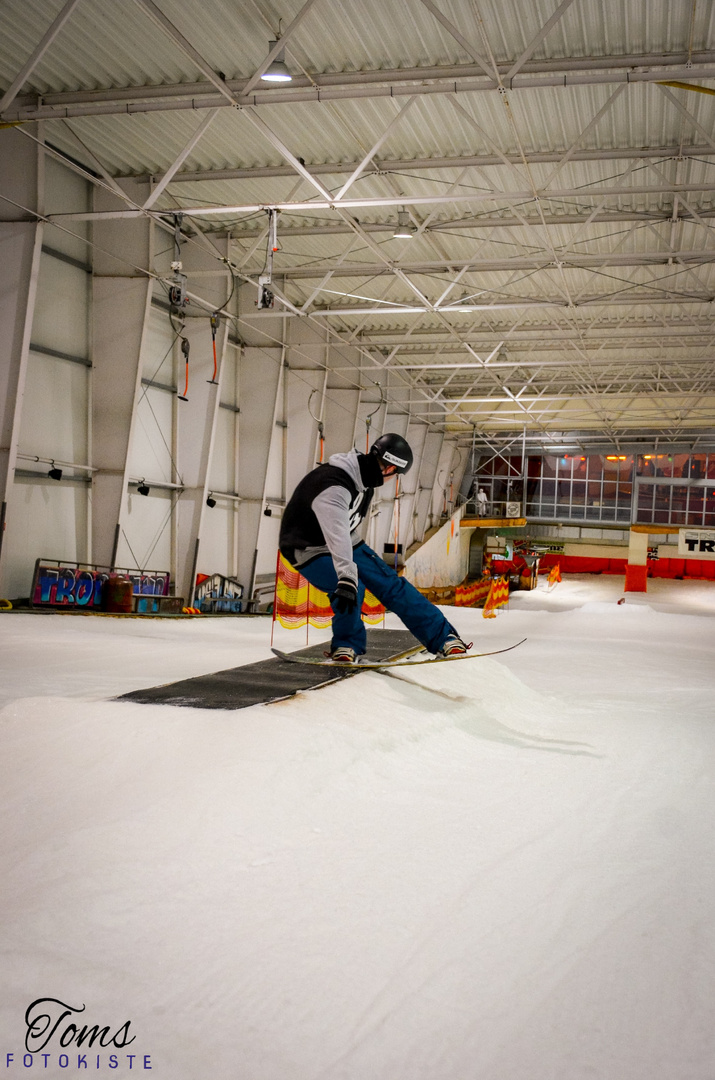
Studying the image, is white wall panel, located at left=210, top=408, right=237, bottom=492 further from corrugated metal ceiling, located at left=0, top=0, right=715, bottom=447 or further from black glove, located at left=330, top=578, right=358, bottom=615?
black glove, located at left=330, top=578, right=358, bottom=615

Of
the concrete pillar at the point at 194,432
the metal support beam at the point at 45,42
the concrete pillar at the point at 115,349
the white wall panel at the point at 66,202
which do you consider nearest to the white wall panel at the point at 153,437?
the concrete pillar at the point at 194,432

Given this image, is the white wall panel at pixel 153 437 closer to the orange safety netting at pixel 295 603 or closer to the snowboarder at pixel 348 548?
the orange safety netting at pixel 295 603

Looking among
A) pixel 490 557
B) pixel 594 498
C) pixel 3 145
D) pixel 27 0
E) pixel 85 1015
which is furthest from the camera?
pixel 594 498

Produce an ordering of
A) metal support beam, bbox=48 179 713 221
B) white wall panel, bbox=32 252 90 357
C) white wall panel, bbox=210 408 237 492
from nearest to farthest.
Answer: metal support beam, bbox=48 179 713 221 → white wall panel, bbox=32 252 90 357 → white wall panel, bbox=210 408 237 492

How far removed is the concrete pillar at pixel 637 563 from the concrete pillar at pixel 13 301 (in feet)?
86.4

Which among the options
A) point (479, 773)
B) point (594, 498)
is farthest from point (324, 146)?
point (594, 498)

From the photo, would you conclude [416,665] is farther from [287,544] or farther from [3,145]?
[3,145]

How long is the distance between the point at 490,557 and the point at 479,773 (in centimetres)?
3775

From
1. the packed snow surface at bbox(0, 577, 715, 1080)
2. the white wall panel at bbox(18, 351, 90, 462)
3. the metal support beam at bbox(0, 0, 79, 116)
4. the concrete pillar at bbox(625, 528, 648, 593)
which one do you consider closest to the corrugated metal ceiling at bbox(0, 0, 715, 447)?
the metal support beam at bbox(0, 0, 79, 116)

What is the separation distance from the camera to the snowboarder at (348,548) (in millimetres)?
4547

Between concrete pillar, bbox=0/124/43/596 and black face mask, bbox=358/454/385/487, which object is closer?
black face mask, bbox=358/454/385/487

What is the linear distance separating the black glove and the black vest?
41cm

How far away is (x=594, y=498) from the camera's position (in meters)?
44.3

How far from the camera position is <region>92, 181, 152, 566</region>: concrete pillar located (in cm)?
1421
